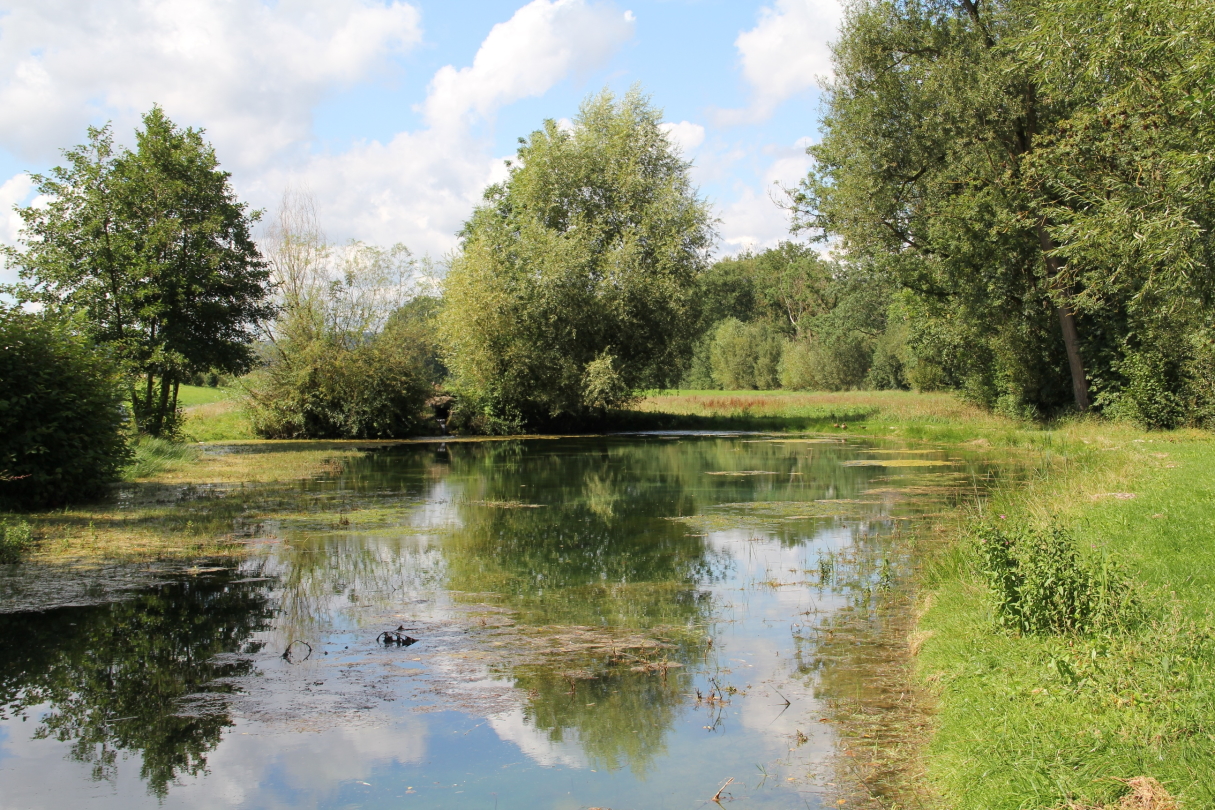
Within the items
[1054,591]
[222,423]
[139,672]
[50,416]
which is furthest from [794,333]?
[139,672]

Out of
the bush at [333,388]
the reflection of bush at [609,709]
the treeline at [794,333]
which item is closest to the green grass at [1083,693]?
the reflection of bush at [609,709]

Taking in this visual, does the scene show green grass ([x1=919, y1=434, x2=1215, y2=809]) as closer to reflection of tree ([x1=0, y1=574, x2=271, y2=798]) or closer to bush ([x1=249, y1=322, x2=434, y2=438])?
reflection of tree ([x1=0, y1=574, x2=271, y2=798])

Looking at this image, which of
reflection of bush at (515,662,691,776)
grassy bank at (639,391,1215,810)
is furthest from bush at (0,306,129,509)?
grassy bank at (639,391,1215,810)

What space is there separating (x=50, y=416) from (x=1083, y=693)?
1458 centimetres

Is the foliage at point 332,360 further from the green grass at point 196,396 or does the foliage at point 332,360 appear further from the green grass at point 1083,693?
the green grass at point 1083,693

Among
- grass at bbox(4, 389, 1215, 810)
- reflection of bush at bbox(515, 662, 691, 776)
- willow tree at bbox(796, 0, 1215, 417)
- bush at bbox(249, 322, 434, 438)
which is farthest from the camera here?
bush at bbox(249, 322, 434, 438)

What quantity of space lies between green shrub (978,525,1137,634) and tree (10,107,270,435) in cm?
2315

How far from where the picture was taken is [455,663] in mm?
7000

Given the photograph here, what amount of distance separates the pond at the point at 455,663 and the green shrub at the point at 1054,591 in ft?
3.79

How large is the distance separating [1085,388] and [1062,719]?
78.6ft

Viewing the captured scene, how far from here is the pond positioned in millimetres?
5074

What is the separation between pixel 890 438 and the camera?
31266 mm

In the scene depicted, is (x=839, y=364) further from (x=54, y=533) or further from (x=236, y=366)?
(x=54, y=533)

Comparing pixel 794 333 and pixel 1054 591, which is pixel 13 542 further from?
pixel 794 333
